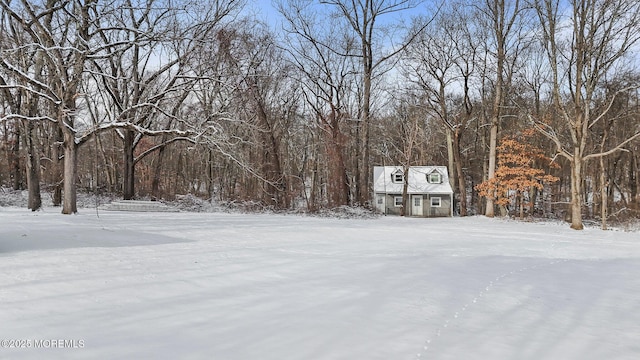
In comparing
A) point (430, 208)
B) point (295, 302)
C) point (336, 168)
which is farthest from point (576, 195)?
point (295, 302)

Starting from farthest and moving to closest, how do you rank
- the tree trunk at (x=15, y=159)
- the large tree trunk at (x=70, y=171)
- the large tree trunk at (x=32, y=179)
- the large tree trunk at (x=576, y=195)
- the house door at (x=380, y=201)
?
the house door at (x=380, y=201)
the tree trunk at (x=15, y=159)
the large tree trunk at (x=576, y=195)
the large tree trunk at (x=32, y=179)
the large tree trunk at (x=70, y=171)

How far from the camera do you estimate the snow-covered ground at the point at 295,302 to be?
3.38 m

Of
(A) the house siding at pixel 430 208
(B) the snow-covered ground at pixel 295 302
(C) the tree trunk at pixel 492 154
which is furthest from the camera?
(A) the house siding at pixel 430 208

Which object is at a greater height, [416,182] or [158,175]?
[158,175]

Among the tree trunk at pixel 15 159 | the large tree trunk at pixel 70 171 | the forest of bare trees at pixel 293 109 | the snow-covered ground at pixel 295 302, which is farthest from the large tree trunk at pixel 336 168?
the tree trunk at pixel 15 159

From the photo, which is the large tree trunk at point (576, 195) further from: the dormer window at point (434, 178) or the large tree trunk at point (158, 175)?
the large tree trunk at point (158, 175)

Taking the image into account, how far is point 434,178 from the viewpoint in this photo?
101ft

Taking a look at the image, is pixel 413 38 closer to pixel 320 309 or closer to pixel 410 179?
pixel 410 179

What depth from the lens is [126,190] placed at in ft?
66.9

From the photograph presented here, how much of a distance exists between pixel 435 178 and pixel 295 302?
2774cm

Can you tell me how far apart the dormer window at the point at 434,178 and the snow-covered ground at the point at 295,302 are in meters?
22.3

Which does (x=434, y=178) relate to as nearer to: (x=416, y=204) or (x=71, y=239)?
(x=416, y=204)

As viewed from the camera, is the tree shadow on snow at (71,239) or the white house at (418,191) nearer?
the tree shadow on snow at (71,239)

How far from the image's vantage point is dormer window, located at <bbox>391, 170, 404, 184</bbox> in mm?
31156
